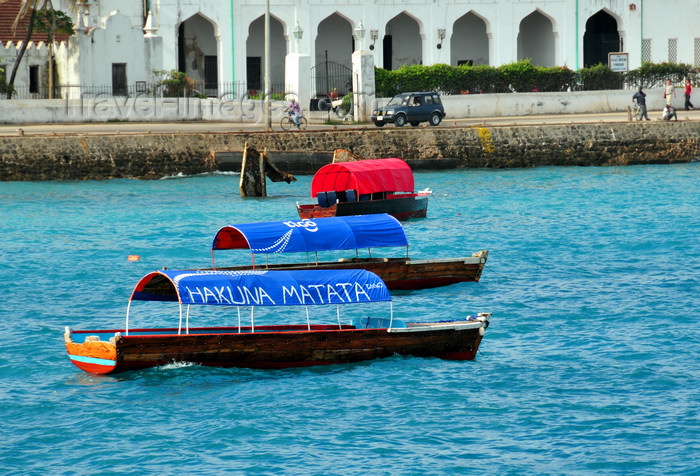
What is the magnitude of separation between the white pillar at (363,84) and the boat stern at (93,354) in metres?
33.1

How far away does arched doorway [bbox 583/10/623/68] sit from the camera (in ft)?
193

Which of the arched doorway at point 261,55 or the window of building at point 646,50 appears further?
the window of building at point 646,50

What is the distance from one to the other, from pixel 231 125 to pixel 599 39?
2288 cm

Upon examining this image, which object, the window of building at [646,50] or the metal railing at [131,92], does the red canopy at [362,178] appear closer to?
the metal railing at [131,92]

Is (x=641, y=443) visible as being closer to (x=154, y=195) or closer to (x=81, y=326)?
(x=81, y=326)

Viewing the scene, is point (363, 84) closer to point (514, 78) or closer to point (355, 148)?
point (355, 148)

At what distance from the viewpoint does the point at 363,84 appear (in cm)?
4941

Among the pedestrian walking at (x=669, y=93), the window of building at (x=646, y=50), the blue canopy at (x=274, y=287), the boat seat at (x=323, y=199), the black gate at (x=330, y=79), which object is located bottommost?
the blue canopy at (x=274, y=287)

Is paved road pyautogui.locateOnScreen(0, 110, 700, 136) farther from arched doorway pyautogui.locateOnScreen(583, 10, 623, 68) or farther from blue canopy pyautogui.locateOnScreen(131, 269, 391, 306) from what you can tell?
blue canopy pyautogui.locateOnScreen(131, 269, 391, 306)

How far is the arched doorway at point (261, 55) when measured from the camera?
55.1 metres

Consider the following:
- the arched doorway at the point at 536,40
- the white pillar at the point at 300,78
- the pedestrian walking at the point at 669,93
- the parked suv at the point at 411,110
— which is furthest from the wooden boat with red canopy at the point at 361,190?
the arched doorway at the point at 536,40

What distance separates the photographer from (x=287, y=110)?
4694 cm

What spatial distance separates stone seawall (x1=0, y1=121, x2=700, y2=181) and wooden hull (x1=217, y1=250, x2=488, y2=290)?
63.7 ft

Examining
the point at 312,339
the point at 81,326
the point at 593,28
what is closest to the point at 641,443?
the point at 312,339
